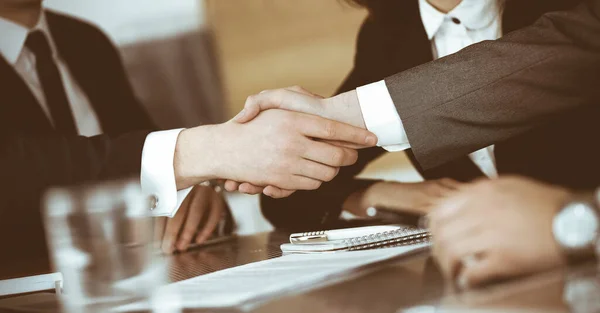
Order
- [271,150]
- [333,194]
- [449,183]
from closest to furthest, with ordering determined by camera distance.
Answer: [271,150], [449,183], [333,194]

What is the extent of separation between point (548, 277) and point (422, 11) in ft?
4.46

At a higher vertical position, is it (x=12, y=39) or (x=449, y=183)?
(x=12, y=39)

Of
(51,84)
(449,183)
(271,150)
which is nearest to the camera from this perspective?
(271,150)

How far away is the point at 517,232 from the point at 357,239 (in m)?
0.42

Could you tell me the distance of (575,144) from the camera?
5.68 feet

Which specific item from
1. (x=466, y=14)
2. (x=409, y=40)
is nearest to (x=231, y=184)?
(x=409, y=40)

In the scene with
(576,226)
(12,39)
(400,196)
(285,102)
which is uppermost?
(12,39)

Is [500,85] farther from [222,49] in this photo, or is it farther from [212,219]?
[222,49]

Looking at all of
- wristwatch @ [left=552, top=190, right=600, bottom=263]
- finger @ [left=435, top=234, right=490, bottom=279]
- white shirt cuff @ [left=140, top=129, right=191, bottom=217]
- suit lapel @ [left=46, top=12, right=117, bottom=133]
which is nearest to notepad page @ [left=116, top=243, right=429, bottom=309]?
finger @ [left=435, top=234, right=490, bottom=279]

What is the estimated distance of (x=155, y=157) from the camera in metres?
1.43

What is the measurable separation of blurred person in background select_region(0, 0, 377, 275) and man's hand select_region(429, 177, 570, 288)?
67 centimetres

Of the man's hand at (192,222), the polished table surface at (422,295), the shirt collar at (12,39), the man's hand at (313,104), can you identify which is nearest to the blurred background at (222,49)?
the shirt collar at (12,39)

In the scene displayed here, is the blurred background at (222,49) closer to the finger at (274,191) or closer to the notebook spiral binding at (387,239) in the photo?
the finger at (274,191)

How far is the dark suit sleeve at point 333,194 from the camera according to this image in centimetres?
181
